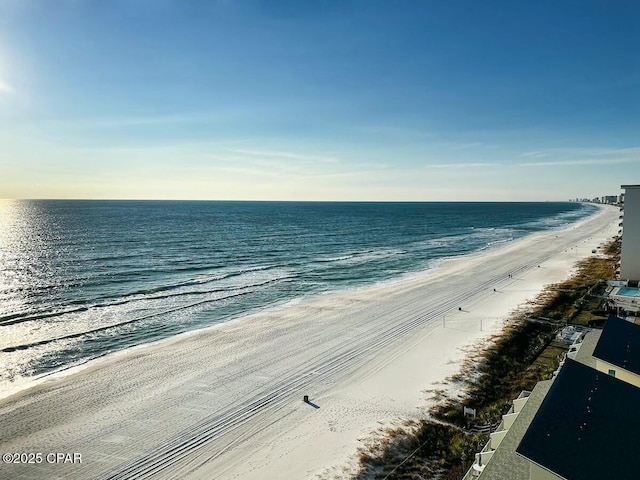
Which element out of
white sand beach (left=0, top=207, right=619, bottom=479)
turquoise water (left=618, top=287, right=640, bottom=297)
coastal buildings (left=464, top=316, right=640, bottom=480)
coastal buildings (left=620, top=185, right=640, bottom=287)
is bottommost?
white sand beach (left=0, top=207, right=619, bottom=479)

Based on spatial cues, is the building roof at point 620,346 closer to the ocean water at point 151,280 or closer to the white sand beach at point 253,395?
the white sand beach at point 253,395

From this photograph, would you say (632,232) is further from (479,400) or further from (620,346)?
(479,400)

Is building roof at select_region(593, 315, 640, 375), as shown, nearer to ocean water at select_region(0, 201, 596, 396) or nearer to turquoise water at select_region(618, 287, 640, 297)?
turquoise water at select_region(618, 287, 640, 297)

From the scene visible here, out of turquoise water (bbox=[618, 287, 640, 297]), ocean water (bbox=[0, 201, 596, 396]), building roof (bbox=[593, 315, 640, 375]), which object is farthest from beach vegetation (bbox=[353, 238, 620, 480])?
ocean water (bbox=[0, 201, 596, 396])

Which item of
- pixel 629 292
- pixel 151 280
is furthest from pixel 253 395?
pixel 629 292

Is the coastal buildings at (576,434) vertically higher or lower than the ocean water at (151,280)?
higher

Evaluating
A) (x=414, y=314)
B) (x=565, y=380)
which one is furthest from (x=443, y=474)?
(x=414, y=314)

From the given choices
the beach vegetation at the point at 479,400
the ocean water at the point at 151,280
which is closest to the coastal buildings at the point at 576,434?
the beach vegetation at the point at 479,400
